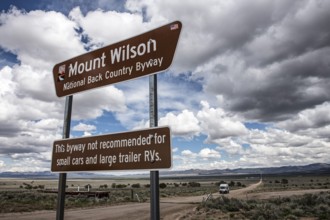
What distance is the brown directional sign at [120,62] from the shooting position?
11.2ft

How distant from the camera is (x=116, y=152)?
3.57 meters

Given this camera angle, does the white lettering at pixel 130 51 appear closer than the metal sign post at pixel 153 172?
No

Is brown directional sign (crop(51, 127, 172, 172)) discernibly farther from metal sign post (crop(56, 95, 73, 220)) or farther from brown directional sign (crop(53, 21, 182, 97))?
brown directional sign (crop(53, 21, 182, 97))

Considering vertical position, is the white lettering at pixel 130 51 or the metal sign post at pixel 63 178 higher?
the white lettering at pixel 130 51

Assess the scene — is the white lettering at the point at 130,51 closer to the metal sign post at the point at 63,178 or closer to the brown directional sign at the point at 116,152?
the brown directional sign at the point at 116,152

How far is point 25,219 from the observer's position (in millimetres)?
16719

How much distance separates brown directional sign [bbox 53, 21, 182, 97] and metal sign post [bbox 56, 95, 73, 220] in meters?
0.18

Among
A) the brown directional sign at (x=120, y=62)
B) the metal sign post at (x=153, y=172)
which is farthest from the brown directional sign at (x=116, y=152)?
the brown directional sign at (x=120, y=62)

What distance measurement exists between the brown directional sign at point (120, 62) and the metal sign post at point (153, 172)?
0.18m

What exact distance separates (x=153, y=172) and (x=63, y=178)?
1.79m

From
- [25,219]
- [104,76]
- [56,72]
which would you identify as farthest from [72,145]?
[25,219]

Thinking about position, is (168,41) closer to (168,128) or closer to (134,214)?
(168,128)

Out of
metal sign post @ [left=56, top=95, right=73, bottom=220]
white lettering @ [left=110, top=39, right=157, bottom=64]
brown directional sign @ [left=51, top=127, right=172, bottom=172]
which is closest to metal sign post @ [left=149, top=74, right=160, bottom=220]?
brown directional sign @ [left=51, top=127, right=172, bottom=172]

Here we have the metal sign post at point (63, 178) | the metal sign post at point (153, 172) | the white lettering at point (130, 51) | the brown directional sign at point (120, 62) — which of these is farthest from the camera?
the metal sign post at point (63, 178)
